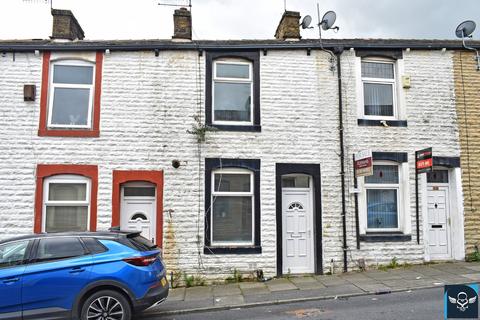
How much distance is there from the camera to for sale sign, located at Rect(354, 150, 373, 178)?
32.7 ft

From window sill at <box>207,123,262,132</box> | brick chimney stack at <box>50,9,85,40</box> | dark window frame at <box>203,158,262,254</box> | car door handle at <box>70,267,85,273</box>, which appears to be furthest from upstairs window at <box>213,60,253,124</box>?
car door handle at <box>70,267,85,273</box>

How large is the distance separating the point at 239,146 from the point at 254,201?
1.50 meters

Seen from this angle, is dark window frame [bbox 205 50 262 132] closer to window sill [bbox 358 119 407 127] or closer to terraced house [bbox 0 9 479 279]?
terraced house [bbox 0 9 479 279]

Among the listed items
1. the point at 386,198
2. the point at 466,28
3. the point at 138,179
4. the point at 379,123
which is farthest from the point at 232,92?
the point at 466,28

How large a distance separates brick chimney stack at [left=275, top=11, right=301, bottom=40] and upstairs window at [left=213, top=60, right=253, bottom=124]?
1.61m

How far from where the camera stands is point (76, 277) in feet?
21.1

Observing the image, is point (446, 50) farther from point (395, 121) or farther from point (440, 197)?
point (440, 197)

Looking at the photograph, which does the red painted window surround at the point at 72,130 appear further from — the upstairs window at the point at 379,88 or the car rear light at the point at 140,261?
the upstairs window at the point at 379,88

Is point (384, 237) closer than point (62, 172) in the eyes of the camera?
No

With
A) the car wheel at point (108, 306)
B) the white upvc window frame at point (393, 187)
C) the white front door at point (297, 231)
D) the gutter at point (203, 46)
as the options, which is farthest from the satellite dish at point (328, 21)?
the car wheel at point (108, 306)

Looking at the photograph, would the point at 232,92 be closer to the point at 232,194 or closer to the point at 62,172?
the point at 232,194

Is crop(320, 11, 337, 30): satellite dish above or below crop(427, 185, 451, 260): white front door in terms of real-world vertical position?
above

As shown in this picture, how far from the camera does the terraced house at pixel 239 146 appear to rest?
34.1 feet

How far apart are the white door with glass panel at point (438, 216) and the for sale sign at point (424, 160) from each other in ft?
2.90
